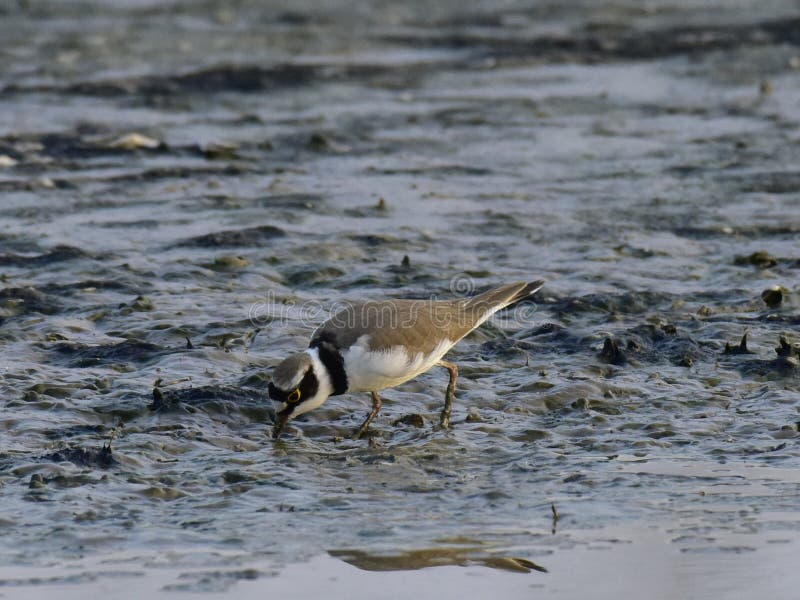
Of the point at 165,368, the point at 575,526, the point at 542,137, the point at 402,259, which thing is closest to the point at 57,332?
the point at 165,368

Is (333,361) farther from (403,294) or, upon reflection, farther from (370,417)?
(403,294)

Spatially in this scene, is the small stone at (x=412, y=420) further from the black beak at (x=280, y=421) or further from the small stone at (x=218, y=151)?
the small stone at (x=218, y=151)

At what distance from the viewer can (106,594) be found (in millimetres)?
5949

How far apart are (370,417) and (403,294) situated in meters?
2.56

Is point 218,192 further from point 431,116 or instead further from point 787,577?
point 787,577

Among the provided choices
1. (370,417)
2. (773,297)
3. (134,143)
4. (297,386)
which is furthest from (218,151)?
(297,386)

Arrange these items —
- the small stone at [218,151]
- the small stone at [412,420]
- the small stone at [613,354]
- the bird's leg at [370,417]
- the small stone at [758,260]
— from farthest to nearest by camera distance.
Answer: the small stone at [218,151], the small stone at [758,260], the small stone at [613,354], the small stone at [412,420], the bird's leg at [370,417]

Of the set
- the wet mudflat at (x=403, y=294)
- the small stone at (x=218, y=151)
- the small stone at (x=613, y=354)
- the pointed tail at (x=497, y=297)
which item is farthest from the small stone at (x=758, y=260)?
the small stone at (x=218, y=151)

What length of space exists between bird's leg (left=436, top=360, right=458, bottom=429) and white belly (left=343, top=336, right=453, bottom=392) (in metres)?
0.26

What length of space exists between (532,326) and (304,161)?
17.7 ft

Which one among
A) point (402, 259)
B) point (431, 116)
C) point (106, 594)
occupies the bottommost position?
point (106, 594)

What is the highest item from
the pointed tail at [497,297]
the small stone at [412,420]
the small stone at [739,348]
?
the pointed tail at [497,297]

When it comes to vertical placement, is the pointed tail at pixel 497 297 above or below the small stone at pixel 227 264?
above

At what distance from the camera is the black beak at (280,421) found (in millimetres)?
7918
